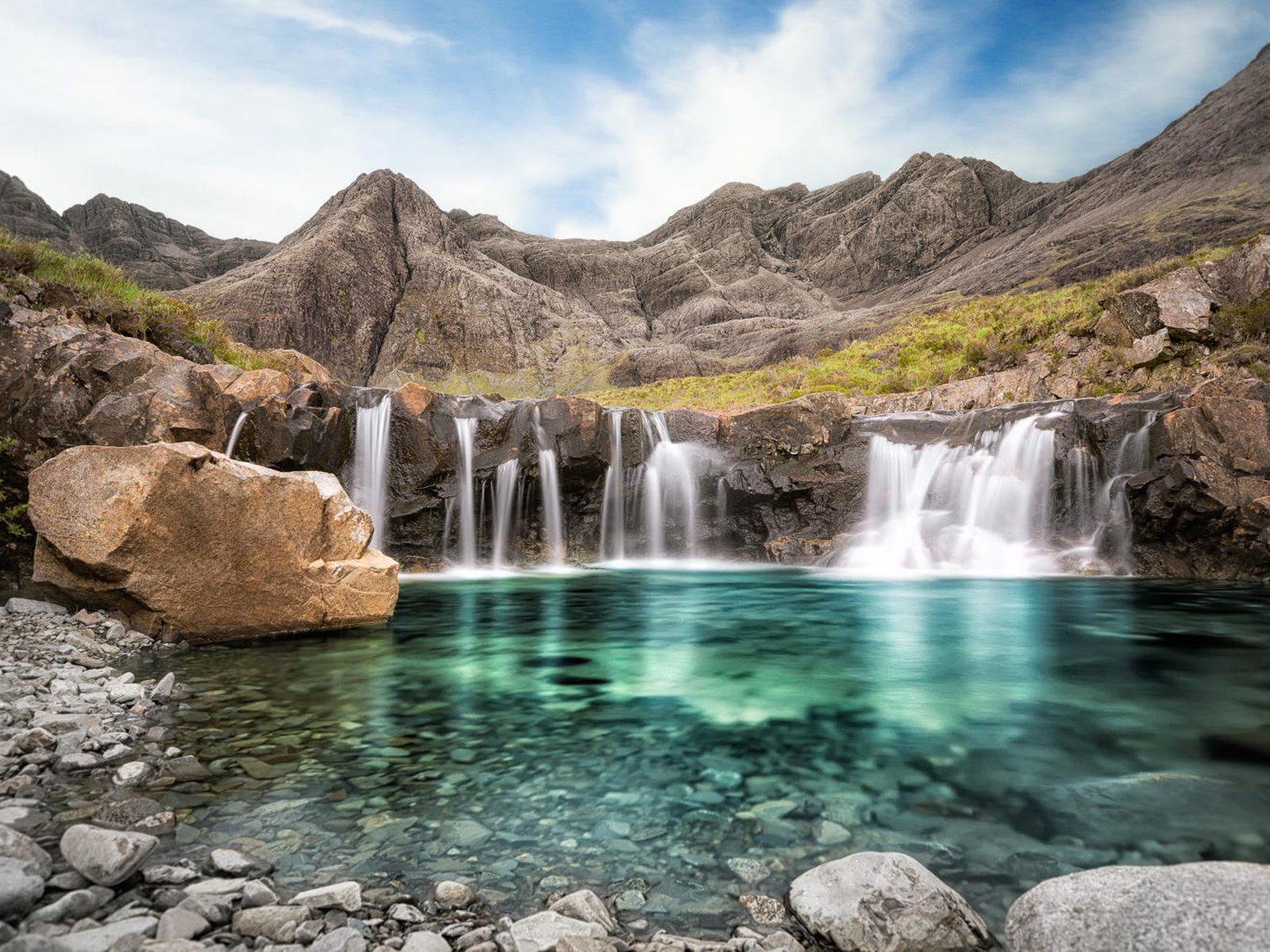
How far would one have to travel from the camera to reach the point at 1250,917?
6.79 ft

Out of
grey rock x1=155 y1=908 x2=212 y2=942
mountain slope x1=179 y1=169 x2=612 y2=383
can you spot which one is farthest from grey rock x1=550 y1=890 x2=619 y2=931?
mountain slope x1=179 y1=169 x2=612 y2=383

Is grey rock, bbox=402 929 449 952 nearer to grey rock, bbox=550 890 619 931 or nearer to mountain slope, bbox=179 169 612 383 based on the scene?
grey rock, bbox=550 890 619 931

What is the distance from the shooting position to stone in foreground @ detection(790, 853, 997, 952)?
2360mm

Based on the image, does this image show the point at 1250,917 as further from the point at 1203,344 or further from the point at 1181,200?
the point at 1181,200

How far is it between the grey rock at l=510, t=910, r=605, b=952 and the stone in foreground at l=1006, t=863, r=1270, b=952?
63.2 inches

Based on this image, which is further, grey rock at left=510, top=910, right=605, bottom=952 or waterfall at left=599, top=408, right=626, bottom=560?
waterfall at left=599, top=408, right=626, bottom=560

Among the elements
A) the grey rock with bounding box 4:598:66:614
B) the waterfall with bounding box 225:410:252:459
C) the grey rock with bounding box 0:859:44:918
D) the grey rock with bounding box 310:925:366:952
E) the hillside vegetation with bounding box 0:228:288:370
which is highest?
the hillside vegetation with bounding box 0:228:288:370

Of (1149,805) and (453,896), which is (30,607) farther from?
(1149,805)

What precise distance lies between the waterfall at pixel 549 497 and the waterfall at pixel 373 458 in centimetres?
397

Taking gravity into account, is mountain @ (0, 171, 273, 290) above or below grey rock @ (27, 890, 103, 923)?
above

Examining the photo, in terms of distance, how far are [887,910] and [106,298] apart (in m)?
16.3

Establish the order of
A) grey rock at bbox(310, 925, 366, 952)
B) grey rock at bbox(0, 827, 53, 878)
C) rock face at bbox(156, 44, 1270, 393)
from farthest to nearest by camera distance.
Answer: rock face at bbox(156, 44, 1270, 393) → grey rock at bbox(0, 827, 53, 878) → grey rock at bbox(310, 925, 366, 952)

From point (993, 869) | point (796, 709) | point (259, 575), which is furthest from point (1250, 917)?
point (259, 575)

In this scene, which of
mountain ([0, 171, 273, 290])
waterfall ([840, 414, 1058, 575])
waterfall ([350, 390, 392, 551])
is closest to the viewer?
waterfall ([840, 414, 1058, 575])
